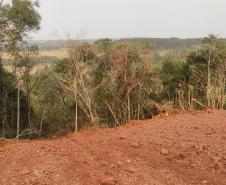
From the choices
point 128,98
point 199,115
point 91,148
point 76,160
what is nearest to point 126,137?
point 91,148

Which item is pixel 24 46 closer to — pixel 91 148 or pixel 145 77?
pixel 145 77

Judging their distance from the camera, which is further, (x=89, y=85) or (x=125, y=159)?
(x=89, y=85)

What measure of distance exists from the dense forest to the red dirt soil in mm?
16485

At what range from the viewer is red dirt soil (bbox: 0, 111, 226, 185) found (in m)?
6.40

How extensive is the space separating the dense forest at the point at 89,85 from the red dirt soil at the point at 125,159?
54.1 feet

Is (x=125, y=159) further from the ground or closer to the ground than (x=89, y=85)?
further from the ground

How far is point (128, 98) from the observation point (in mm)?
27609

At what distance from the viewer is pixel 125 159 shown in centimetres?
712

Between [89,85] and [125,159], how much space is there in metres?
21.2

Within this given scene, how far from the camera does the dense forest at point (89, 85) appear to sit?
2686 centimetres

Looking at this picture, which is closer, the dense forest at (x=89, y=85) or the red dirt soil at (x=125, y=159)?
the red dirt soil at (x=125, y=159)

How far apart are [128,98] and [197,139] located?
63.0 ft

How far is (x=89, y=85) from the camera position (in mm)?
28203

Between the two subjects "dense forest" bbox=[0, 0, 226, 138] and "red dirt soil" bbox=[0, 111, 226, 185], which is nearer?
"red dirt soil" bbox=[0, 111, 226, 185]
